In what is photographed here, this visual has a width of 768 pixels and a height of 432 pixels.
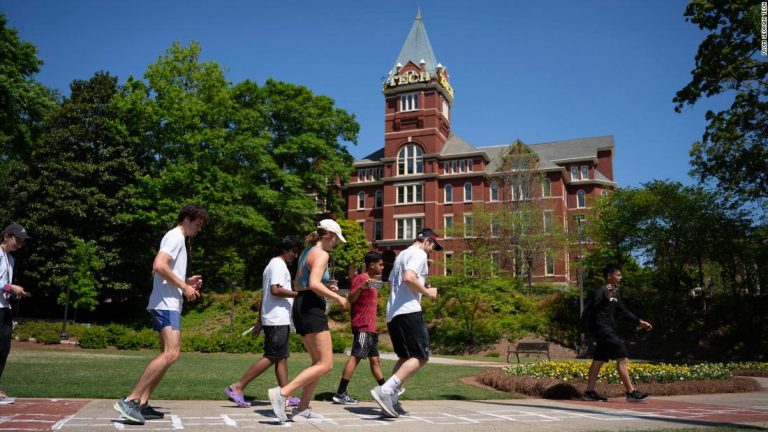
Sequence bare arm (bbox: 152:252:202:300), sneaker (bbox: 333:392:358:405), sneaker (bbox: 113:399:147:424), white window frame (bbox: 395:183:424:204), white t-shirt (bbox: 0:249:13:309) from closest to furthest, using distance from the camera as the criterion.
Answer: sneaker (bbox: 113:399:147:424) < bare arm (bbox: 152:252:202:300) < white t-shirt (bbox: 0:249:13:309) < sneaker (bbox: 333:392:358:405) < white window frame (bbox: 395:183:424:204)

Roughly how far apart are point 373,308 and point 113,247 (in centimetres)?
3032

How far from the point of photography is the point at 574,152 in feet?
178

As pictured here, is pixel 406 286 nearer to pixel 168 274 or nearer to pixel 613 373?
pixel 168 274

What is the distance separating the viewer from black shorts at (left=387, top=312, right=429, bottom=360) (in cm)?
610

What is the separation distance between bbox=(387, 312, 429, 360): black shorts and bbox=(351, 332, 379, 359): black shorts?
4.04 ft

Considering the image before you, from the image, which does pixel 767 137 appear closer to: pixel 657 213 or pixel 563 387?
pixel 657 213

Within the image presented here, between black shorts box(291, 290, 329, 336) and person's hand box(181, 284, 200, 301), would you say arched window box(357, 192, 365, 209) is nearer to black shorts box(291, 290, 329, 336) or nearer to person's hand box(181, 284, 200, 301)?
black shorts box(291, 290, 329, 336)

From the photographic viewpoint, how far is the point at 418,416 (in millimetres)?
6148

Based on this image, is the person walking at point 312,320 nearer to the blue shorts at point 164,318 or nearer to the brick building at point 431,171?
the blue shorts at point 164,318

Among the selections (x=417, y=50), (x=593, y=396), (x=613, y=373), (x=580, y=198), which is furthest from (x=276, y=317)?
(x=417, y=50)

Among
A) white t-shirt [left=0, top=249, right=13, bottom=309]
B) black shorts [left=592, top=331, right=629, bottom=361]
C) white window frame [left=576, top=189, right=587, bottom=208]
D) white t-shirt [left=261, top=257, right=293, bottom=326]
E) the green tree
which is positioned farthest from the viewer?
white window frame [left=576, top=189, right=587, bottom=208]

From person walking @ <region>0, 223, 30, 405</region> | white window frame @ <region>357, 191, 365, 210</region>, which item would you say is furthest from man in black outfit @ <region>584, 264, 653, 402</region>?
white window frame @ <region>357, 191, 365, 210</region>

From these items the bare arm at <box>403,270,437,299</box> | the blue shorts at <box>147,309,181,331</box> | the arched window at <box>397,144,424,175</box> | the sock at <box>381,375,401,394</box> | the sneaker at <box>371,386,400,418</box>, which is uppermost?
the arched window at <box>397,144,424,175</box>

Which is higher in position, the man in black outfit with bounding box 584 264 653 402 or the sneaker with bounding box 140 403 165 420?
the man in black outfit with bounding box 584 264 653 402
